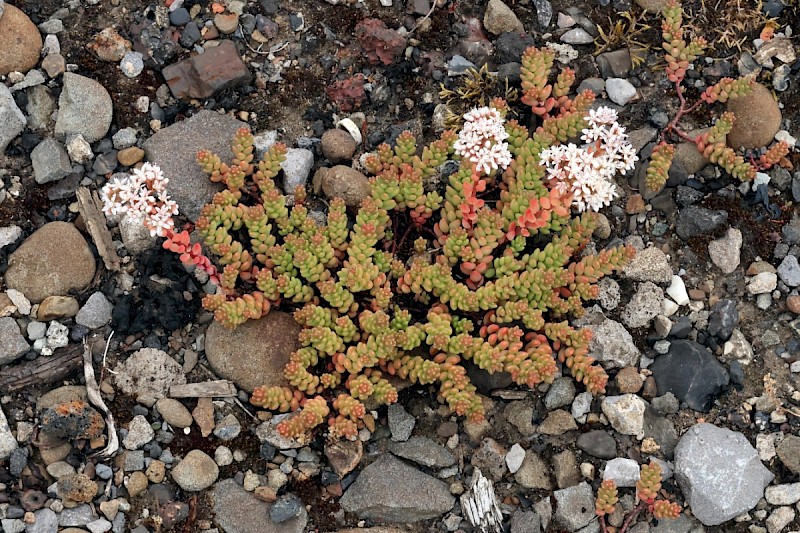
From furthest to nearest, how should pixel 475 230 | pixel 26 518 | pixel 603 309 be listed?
pixel 603 309
pixel 475 230
pixel 26 518

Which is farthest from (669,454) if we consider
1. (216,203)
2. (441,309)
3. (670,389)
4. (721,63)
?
(216,203)

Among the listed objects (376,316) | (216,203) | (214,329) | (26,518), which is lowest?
(26,518)

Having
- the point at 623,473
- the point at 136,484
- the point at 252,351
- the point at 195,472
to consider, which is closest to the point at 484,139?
the point at 252,351

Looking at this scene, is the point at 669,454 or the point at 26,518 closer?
the point at 26,518

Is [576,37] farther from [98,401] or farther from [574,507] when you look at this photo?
[98,401]

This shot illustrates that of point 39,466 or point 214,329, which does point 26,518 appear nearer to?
point 39,466

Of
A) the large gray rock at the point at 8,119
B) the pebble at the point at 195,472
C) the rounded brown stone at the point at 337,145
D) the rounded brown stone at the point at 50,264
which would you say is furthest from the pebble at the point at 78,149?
the pebble at the point at 195,472
